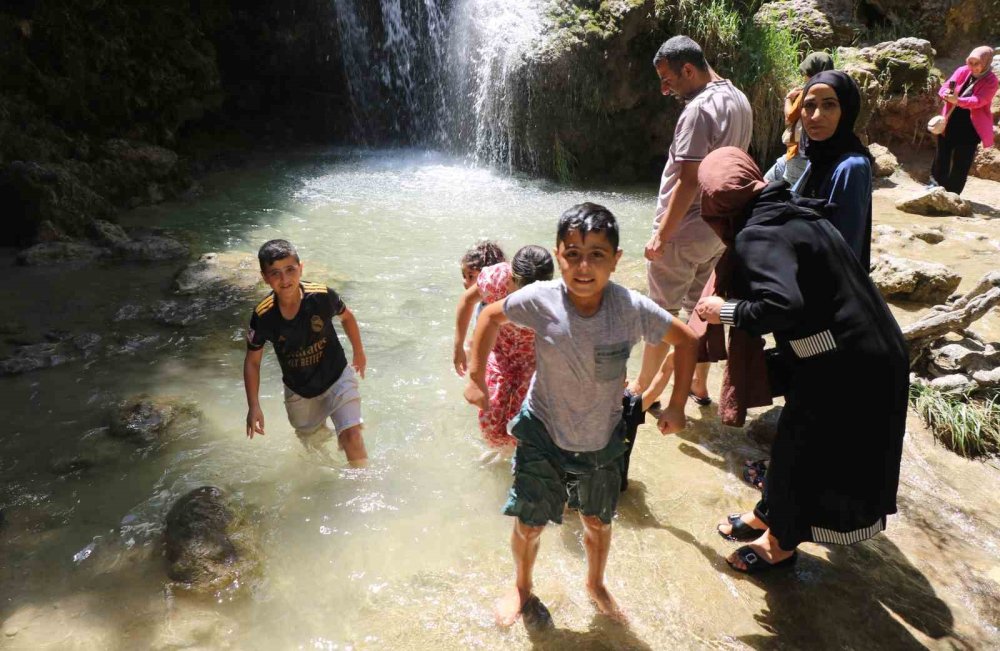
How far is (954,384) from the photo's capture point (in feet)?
12.3

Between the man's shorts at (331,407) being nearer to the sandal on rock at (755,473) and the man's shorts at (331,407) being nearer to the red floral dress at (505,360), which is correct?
the red floral dress at (505,360)

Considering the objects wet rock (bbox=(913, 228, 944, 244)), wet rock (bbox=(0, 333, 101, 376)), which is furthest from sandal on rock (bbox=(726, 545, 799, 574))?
wet rock (bbox=(913, 228, 944, 244))

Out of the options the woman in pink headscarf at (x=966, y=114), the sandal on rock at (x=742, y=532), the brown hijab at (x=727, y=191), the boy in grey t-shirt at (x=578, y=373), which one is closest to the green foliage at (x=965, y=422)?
the sandal on rock at (x=742, y=532)

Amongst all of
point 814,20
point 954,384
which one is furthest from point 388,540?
point 814,20

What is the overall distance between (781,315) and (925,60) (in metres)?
9.87

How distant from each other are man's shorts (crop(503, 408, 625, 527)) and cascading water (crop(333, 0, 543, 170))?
8567mm

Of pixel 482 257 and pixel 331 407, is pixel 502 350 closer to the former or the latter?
pixel 482 257

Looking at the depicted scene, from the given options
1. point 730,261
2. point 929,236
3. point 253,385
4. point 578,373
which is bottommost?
point 253,385

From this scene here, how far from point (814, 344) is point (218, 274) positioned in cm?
526

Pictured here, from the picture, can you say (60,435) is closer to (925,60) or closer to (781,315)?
(781,315)

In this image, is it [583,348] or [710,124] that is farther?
[710,124]

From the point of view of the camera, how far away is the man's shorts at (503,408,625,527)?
7.14 feet

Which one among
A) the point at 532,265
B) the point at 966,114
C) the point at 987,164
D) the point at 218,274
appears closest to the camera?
the point at 532,265

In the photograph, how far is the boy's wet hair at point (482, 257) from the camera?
303 centimetres
